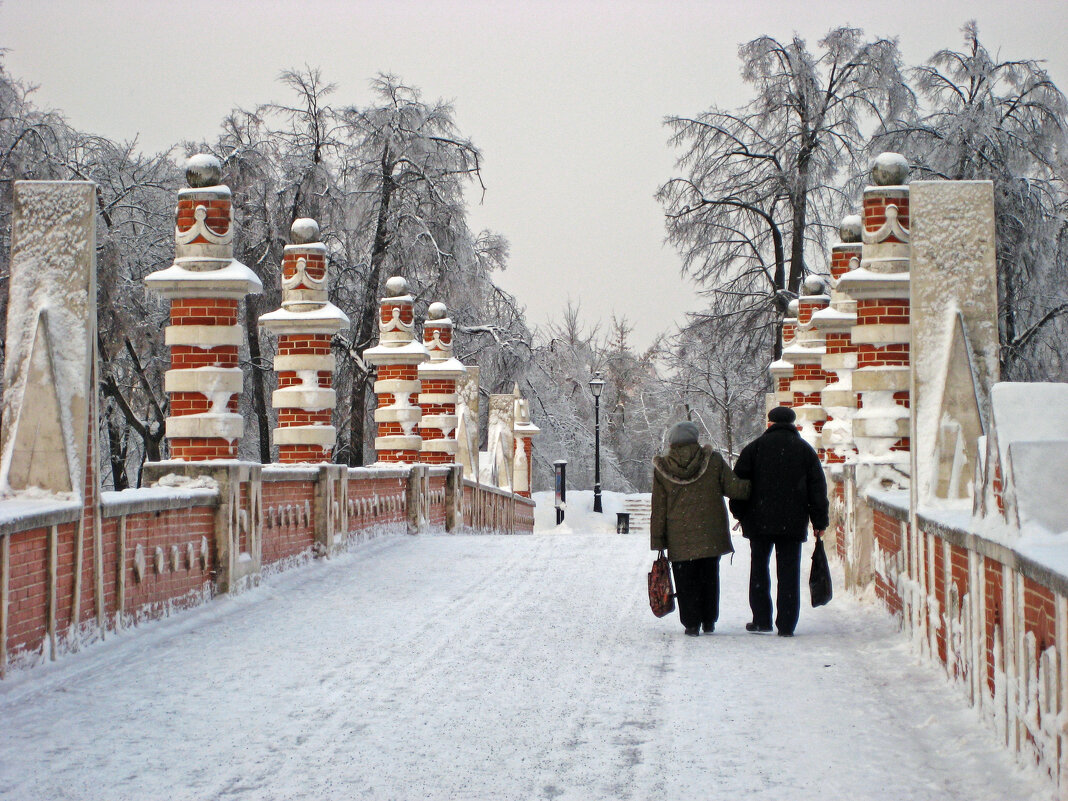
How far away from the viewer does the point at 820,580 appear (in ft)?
28.9

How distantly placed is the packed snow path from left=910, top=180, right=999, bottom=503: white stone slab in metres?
1.36

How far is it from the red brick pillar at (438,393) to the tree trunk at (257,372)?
25.6ft

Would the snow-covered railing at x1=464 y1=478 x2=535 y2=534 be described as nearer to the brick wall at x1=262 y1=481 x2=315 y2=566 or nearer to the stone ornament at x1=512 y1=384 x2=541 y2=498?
the stone ornament at x1=512 y1=384 x2=541 y2=498

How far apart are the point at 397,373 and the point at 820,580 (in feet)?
38.7

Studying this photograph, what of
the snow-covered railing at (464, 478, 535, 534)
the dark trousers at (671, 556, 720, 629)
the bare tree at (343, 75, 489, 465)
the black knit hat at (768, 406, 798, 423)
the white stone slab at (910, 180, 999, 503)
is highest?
the bare tree at (343, 75, 489, 465)

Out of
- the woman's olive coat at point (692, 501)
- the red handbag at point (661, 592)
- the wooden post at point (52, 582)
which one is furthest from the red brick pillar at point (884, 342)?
the wooden post at point (52, 582)

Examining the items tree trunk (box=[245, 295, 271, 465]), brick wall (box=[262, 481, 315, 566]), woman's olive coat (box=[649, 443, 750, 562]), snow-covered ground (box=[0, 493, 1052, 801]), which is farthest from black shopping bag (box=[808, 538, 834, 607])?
tree trunk (box=[245, 295, 271, 465])

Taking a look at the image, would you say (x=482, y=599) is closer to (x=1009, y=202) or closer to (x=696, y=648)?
(x=696, y=648)

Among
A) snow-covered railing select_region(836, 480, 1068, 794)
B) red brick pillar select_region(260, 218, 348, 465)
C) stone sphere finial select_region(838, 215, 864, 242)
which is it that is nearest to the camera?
snow-covered railing select_region(836, 480, 1068, 794)

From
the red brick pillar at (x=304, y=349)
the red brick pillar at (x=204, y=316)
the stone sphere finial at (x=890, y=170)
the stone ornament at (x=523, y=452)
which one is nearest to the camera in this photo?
the red brick pillar at (x=204, y=316)

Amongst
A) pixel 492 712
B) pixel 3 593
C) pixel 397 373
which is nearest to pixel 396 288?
pixel 397 373

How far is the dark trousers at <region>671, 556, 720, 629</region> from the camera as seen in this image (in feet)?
28.5

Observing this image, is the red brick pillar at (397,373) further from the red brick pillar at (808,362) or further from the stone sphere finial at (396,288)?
the red brick pillar at (808,362)

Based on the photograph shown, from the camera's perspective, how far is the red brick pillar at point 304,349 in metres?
15.0
